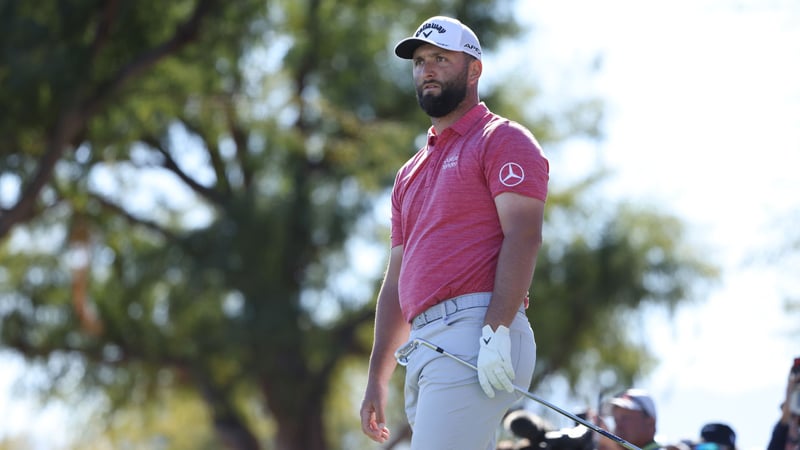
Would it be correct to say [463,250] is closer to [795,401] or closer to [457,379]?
[457,379]

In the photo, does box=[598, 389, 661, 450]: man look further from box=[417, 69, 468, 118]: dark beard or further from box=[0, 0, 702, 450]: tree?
box=[0, 0, 702, 450]: tree

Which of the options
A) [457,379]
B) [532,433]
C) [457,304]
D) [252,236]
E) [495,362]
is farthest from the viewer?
[252,236]

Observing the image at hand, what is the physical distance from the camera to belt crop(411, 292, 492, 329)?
416cm

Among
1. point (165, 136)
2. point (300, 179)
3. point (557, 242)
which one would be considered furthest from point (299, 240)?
point (557, 242)

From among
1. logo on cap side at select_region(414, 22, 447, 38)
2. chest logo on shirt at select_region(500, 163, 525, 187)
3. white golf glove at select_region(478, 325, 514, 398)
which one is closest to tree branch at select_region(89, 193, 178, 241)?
logo on cap side at select_region(414, 22, 447, 38)

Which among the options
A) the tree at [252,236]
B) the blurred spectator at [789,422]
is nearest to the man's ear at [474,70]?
the blurred spectator at [789,422]

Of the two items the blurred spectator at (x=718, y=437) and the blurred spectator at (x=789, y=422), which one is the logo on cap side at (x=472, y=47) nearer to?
the blurred spectator at (x=789, y=422)

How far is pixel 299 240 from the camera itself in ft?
66.2

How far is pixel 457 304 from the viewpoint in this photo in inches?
164

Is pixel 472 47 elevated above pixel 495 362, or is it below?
above

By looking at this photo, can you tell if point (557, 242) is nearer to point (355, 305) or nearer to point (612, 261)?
point (612, 261)

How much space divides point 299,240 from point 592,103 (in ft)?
16.8

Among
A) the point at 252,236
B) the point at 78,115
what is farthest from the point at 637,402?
the point at 252,236

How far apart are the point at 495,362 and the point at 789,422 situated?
2.68 meters
